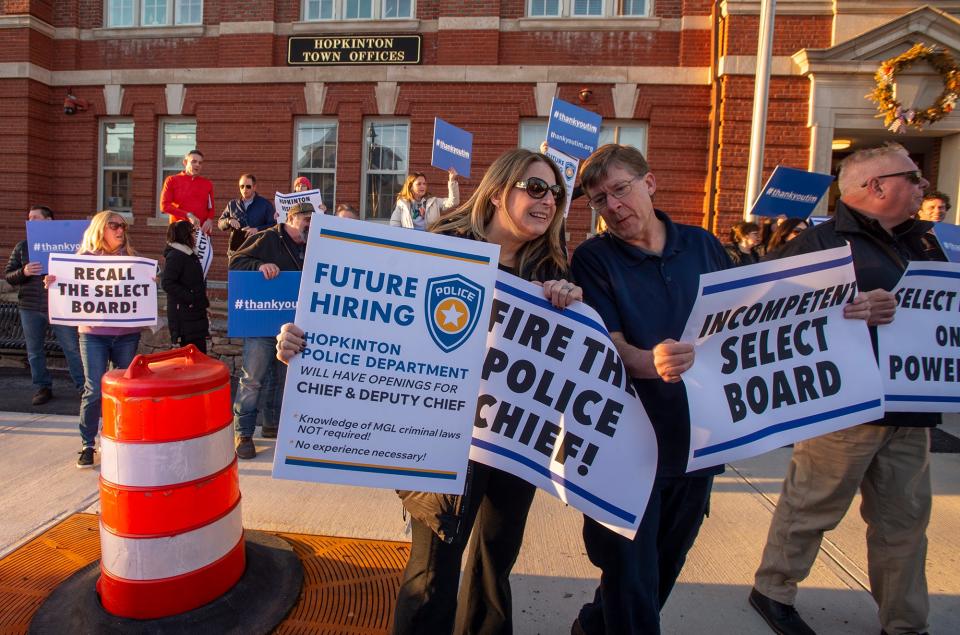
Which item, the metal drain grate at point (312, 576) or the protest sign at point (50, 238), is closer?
the metal drain grate at point (312, 576)

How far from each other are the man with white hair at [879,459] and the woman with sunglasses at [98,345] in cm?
462

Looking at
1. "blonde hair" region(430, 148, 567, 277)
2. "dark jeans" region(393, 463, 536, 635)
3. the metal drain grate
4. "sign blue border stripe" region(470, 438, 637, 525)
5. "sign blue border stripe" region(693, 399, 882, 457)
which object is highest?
"blonde hair" region(430, 148, 567, 277)

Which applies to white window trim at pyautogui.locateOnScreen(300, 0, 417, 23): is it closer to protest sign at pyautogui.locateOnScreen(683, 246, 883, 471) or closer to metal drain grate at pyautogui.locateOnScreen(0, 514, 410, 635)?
metal drain grate at pyautogui.locateOnScreen(0, 514, 410, 635)

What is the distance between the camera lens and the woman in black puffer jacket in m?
5.49

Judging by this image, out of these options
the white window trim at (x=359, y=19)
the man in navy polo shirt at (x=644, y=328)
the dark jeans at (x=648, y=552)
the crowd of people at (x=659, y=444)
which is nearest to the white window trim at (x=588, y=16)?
the white window trim at (x=359, y=19)

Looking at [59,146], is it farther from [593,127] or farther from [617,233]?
[617,233]

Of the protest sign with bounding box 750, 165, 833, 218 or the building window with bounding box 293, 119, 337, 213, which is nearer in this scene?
the protest sign with bounding box 750, 165, 833, 218

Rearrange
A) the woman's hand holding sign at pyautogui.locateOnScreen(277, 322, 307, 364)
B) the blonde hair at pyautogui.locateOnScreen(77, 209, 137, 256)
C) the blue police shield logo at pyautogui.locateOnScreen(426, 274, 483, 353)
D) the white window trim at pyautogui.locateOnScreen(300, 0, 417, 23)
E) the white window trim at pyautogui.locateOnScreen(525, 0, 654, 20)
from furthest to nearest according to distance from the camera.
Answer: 1. the white window trim at pyautogui.locateOnScreen(300, 0, 417, 23)
2. the white window trim at pyautogui.locateOnScreen(525, 0, 654, 20)
3. the blonde hair at pyautogui.locateOnScreen(77, 209, 137, 256)
4. the blue police shield logo at pyautogui.locateOnScreen(426, 274, 483, 353)
5. the woman's hand holding sign at pyautogui.locateOnScreen(277, 322, 307, 364)

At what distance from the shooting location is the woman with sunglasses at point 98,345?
14.5ft

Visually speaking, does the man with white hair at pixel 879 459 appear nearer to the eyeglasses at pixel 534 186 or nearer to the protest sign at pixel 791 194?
the eyeglasses at pixel 534 186

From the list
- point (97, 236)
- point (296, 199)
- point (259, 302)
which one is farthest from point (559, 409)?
point (296, 199)

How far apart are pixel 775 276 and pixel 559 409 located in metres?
0.97

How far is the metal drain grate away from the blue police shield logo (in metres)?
1.51

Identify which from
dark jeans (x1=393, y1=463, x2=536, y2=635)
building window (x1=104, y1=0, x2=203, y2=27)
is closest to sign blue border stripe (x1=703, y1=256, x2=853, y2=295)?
dark jeans (x1=393, y1=463, x2=536, y2=635)
